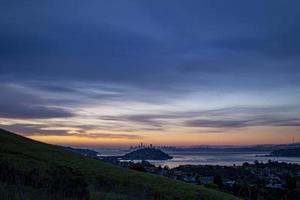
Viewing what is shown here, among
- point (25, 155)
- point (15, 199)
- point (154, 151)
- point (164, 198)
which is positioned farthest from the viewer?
point (154, 151)

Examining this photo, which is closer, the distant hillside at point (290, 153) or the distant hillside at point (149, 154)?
the distant hillside at point (149, 154)

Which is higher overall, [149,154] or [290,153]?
[290,153]

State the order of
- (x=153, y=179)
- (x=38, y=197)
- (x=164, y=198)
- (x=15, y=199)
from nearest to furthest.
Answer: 1. (x=15, y=199)
2. (x=38, y=197)
3. (x=164, y=198)
4. (x=153, y=179)

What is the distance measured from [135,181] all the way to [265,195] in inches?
642

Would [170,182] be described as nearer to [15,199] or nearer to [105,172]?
[105,172]

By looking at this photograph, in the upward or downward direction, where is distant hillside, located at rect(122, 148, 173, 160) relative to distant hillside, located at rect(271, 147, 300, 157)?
downward

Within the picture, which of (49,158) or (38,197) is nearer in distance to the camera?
(38,197)

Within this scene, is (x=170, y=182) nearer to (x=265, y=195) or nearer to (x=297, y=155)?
(x=265, y=195)

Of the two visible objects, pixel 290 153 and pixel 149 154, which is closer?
pixel 149 154

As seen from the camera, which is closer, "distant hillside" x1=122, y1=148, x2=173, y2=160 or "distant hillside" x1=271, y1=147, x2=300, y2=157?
"distant hillside" x1=122, y1=148, x2=173, y2=160

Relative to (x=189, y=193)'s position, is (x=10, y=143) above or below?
above

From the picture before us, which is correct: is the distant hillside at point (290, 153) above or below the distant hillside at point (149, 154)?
above

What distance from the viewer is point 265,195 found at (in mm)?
39625

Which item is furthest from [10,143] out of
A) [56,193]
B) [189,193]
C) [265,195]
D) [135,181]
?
[56,193]
